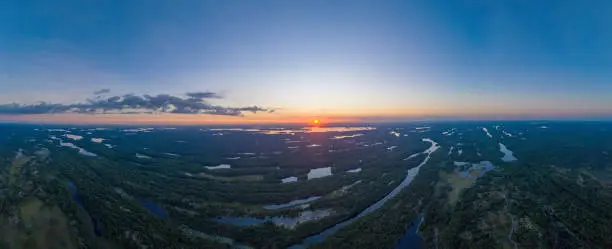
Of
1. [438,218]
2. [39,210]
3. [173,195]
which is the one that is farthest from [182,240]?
[438,218]

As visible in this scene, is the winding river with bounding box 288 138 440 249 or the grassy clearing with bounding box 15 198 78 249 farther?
the winding river with bounding box 288 138 440 249

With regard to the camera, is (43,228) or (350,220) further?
(350,220)

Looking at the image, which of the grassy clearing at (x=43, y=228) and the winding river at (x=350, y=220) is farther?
the winding river at (x=350, y=220)

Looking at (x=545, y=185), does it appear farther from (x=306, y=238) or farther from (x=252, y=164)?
(x=252, y=164)

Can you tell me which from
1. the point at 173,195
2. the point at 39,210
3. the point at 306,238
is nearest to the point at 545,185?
the point at 306,238

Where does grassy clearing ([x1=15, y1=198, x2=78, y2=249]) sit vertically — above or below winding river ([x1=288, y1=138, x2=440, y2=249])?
above

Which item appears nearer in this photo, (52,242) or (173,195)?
(52,242)

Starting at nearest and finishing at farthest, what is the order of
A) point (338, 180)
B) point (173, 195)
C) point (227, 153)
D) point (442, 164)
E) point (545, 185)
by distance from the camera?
point (173, 195) → point (545, 185) → point (338, 180) → point (442, 164) → point (227, 153)

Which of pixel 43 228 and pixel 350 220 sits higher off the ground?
pixel 43 228

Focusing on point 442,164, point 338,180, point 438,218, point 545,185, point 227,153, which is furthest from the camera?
point 227,153

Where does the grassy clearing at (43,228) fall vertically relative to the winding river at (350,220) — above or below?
above

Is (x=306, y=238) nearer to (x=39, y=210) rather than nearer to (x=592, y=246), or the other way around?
(x=592, y=246)
